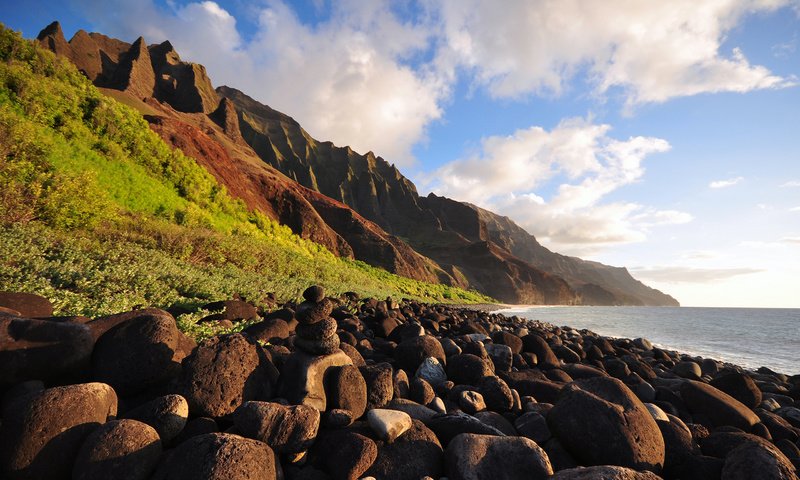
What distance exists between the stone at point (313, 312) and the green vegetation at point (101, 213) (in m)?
3.46

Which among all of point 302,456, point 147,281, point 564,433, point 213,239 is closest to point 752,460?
point 564,433

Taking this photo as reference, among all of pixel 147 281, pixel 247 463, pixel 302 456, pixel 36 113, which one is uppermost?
pixel 36 113

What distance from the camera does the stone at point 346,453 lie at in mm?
2527

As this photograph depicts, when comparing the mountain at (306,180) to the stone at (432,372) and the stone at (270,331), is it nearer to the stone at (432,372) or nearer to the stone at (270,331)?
the stone at (270,331)

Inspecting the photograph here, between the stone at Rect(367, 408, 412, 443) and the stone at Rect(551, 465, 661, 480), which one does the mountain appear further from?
the stone at Rect(551, 465, 661, 480)

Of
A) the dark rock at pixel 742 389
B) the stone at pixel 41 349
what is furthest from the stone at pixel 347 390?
the dark rock at pixel 742 389

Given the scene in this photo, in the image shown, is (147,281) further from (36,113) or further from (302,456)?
(36,113)

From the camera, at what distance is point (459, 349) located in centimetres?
627

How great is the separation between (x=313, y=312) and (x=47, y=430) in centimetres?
262

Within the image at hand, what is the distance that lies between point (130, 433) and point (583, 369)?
22.7 ft

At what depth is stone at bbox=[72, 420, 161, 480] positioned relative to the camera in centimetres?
208

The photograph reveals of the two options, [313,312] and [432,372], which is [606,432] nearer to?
[432,372]

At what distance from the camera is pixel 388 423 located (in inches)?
113

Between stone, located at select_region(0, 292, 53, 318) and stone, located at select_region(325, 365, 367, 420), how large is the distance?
3819 mm
